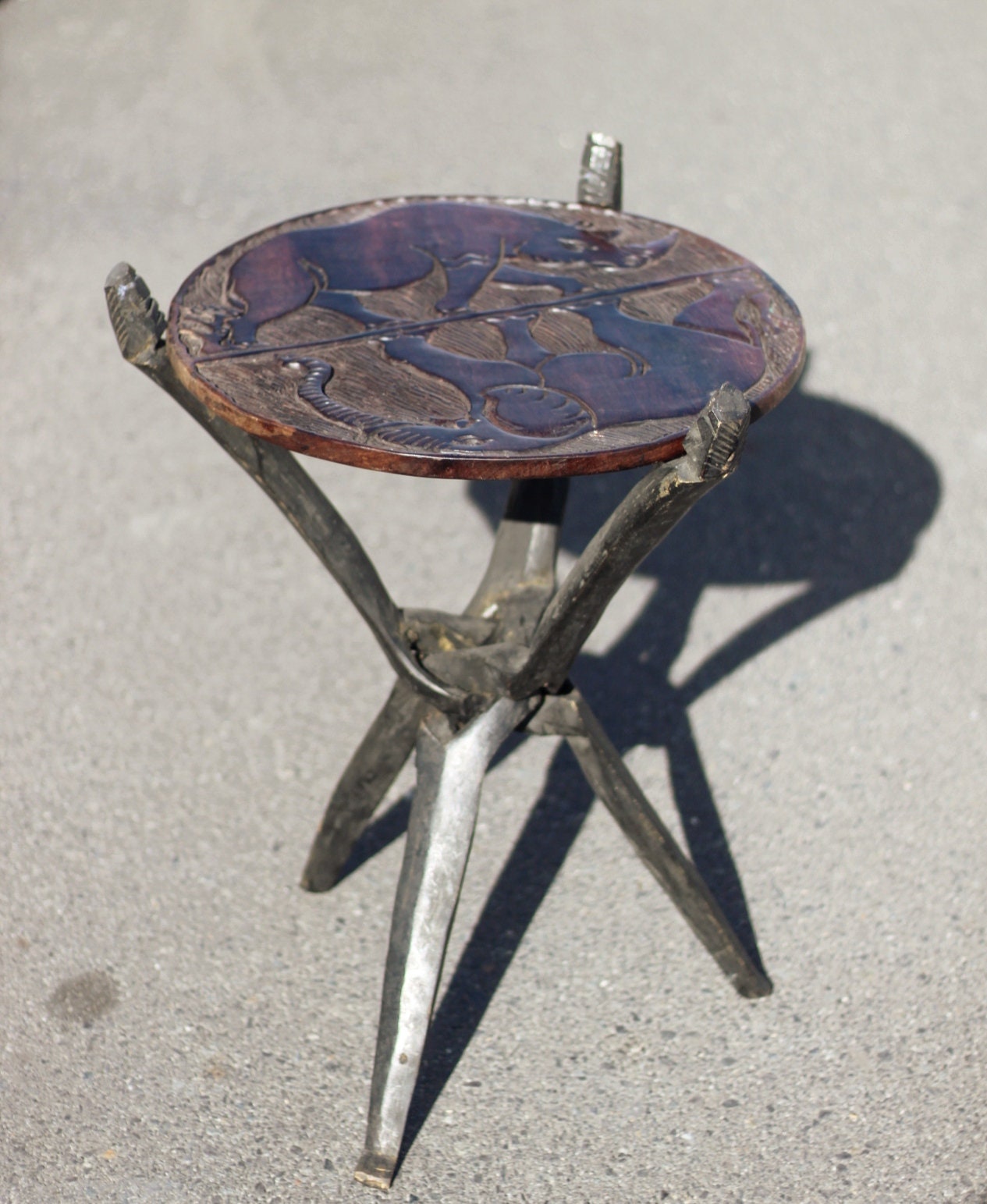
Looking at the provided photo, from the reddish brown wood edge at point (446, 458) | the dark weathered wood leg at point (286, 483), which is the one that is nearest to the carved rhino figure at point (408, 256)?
the dark weathered wood leg at point (286, 483)

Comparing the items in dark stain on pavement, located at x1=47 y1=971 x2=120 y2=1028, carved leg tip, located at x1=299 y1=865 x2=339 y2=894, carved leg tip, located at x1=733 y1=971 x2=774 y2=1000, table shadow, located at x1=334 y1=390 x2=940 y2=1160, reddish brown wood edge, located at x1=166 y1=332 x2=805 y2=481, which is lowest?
carved leg tip, located at x1=733 y1=971 x2=774 y2=1000

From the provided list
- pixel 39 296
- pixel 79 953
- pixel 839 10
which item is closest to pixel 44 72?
pixel 39 296

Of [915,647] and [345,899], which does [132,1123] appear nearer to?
[345,899]

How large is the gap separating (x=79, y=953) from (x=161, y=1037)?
0.80 ft

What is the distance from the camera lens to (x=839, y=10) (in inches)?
234

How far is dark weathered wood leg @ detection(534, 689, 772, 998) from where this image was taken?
6.68 ft

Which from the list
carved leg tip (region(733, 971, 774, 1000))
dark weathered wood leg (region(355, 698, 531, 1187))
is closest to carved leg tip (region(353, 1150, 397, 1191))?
dark weathered wood leg (region(355, 698, 531, 1187))

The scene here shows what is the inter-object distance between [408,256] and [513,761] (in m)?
1.07

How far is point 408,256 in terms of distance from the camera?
2.13 meters

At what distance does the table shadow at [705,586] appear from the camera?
7.78 feet

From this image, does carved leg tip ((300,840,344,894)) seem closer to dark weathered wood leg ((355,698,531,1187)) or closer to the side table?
the side table

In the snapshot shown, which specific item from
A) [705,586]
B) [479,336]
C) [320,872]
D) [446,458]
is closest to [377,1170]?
[320,872]

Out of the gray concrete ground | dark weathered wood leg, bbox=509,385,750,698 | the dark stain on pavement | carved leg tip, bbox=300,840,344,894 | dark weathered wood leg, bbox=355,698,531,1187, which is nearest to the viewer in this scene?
dark weathered wood leg, bbox=509,385,750,698

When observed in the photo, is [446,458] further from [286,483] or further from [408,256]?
[408,256]
